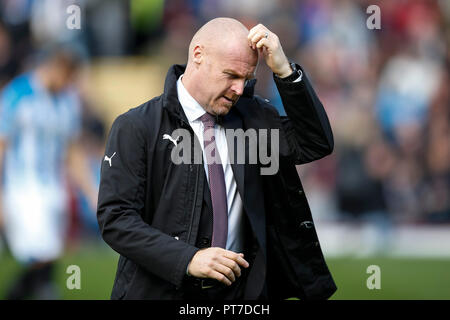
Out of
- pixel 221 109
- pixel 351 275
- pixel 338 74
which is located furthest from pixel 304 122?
pixel 338 74

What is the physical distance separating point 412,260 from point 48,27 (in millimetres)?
4940

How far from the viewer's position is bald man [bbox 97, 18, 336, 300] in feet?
10.3

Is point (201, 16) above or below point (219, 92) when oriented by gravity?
above

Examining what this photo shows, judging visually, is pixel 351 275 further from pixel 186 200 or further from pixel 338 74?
pixel 186 200

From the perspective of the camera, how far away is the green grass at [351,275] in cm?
710

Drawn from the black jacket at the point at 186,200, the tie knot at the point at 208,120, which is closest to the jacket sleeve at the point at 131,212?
the black jacket at the point at 186,200

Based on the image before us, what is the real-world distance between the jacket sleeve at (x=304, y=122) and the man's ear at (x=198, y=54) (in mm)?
326

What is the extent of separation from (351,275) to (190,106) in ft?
16.1

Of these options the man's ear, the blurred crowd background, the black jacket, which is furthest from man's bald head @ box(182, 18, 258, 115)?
the blurred crowd background

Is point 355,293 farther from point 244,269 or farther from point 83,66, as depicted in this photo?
point 83,66

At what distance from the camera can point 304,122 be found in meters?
3.35

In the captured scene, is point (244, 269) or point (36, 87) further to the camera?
point (36, 87)

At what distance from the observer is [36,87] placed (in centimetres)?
696
